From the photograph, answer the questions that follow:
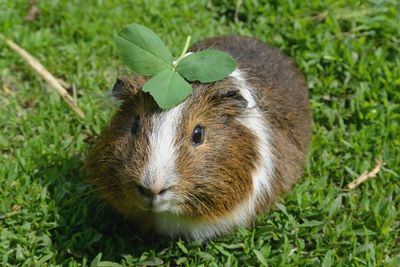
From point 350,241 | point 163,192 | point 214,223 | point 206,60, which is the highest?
point 206,60

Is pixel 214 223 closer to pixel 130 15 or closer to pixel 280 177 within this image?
pixel 280 177

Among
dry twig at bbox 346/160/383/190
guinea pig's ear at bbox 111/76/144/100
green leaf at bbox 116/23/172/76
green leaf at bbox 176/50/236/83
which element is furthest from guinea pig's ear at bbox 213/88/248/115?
dry twig at bbox 346/160/383/190

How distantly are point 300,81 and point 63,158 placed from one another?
85.7 inches

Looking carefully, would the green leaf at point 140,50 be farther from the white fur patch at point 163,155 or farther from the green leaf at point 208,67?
the white fur patch at point 163,155

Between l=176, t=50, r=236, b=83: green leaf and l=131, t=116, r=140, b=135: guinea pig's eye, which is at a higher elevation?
l=176, t=50, r=236, b=83: green leaf

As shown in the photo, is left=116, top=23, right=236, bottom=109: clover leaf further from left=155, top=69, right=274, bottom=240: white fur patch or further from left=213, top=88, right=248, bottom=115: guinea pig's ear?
left=155, top=69, right=274, bottom=240: white fur patch

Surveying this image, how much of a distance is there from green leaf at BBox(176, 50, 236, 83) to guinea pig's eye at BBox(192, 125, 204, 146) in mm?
312

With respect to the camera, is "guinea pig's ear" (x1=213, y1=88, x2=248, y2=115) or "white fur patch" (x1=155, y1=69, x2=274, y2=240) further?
"white fur patch" (x1=155, y1=69, x2=274, y2=240)

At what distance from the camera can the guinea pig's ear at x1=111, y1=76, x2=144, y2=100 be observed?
4516mm

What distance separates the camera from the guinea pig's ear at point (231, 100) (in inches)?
176

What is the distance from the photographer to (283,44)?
6.90 m

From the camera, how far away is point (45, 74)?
6395mm

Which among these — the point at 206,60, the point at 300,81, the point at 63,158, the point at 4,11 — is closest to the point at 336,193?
the point at 300,81

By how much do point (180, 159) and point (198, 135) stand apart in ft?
0.90
